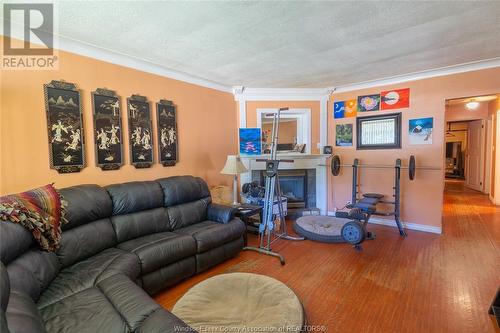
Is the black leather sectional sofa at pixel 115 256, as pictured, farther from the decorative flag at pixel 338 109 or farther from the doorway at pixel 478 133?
the doorway at pixel 478 133

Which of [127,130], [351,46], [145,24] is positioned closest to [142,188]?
[127,130]

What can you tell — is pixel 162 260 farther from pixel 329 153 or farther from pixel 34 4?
pixel 329 153

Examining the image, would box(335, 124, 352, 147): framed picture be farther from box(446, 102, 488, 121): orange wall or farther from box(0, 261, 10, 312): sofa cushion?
box(0, 261, 10, 312): sofa cushion

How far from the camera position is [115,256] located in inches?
84.0

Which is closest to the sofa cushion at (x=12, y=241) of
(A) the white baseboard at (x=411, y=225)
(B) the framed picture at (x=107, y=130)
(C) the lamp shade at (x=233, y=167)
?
(B) the framed picture at (x=107, y=130)

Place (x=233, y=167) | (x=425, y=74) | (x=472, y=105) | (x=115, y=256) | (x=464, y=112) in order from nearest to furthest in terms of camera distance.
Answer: (x=115, y=256)
(x=233, y=167)
(x=425, y=74)
(x=472, y=105)
(x=464, y=112)

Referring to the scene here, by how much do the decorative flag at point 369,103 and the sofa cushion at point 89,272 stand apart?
4126 millimetres

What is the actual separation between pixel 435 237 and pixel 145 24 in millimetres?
4551

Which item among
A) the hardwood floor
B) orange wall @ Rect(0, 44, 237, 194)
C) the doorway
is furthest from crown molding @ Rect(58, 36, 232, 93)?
the doorway

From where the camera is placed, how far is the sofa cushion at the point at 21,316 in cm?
95

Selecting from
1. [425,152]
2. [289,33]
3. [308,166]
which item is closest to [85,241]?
[289,33]

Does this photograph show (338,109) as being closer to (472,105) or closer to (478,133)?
(472,105)

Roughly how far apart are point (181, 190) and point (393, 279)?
8.25 feet

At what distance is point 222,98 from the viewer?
4324 millimetres
